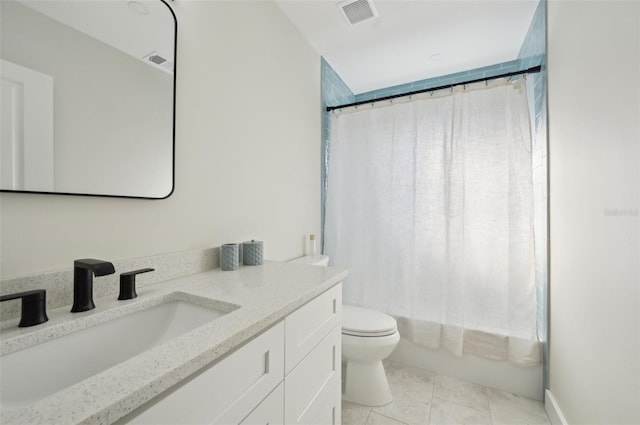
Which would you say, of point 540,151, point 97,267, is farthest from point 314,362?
point 540,151

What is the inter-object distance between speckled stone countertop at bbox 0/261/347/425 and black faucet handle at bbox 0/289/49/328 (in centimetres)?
2

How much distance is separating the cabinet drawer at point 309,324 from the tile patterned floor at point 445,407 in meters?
0.82

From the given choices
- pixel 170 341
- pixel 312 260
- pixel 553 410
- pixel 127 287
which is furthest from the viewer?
pixel 312 260

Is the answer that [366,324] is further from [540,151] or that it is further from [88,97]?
[88,97]

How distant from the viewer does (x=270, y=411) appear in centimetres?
72

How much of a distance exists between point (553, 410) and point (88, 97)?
8.27 feet

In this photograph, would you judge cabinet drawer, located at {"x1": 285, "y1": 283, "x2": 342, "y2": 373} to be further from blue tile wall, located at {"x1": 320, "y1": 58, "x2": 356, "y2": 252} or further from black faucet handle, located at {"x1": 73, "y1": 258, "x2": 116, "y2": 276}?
blue tile wall, located at {"x1": 320, "y1": 58, "x2": 356, "y2": 252}

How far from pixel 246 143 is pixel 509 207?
1634mm

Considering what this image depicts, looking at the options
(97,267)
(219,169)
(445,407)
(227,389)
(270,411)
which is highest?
(219,169)

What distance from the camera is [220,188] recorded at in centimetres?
125

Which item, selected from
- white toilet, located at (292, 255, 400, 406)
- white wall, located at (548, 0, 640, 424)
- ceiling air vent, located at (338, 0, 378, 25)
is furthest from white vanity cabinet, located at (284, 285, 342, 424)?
ceiling air vent, located at (338, 0, 378, 25)

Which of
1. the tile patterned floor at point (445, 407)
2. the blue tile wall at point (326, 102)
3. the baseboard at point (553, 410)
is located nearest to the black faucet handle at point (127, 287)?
the tile patterned floor at point (445, 407)

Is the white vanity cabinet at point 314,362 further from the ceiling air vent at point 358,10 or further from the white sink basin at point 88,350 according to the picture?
the ceiling air vent at point 358,10

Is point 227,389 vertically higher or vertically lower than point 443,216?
lower
